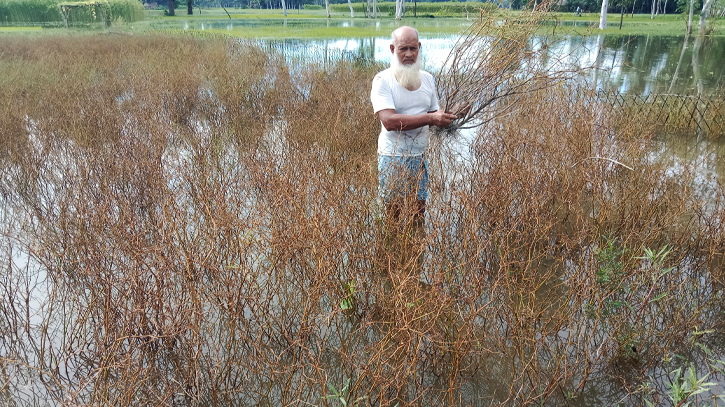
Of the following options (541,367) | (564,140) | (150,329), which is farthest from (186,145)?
(541,367)

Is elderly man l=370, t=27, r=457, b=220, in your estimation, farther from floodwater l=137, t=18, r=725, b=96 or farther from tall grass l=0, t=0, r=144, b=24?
tall grass l=0, t=0, r=144, b=24

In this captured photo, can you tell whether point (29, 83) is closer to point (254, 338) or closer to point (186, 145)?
point (186, 145)

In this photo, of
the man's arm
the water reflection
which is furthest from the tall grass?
→ the man's arm

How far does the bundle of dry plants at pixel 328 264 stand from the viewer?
176 cm

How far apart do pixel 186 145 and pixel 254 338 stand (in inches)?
126

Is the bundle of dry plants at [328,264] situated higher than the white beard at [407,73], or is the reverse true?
the white beard at [407,73]

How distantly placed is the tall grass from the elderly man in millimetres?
25852

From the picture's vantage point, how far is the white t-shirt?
2.46 metres

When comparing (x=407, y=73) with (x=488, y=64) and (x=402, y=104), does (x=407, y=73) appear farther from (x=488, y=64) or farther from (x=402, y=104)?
(x=488, y=64)

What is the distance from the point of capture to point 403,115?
2408 mm

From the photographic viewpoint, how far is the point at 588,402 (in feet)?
5.97

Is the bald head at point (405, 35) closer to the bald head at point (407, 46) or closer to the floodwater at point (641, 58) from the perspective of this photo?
the bald head at point (407, 46)

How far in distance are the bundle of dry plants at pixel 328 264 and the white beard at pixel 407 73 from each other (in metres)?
0.56

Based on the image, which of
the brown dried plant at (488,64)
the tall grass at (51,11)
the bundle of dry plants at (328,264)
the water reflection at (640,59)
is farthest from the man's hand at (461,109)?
the tall grass at (51,11)
